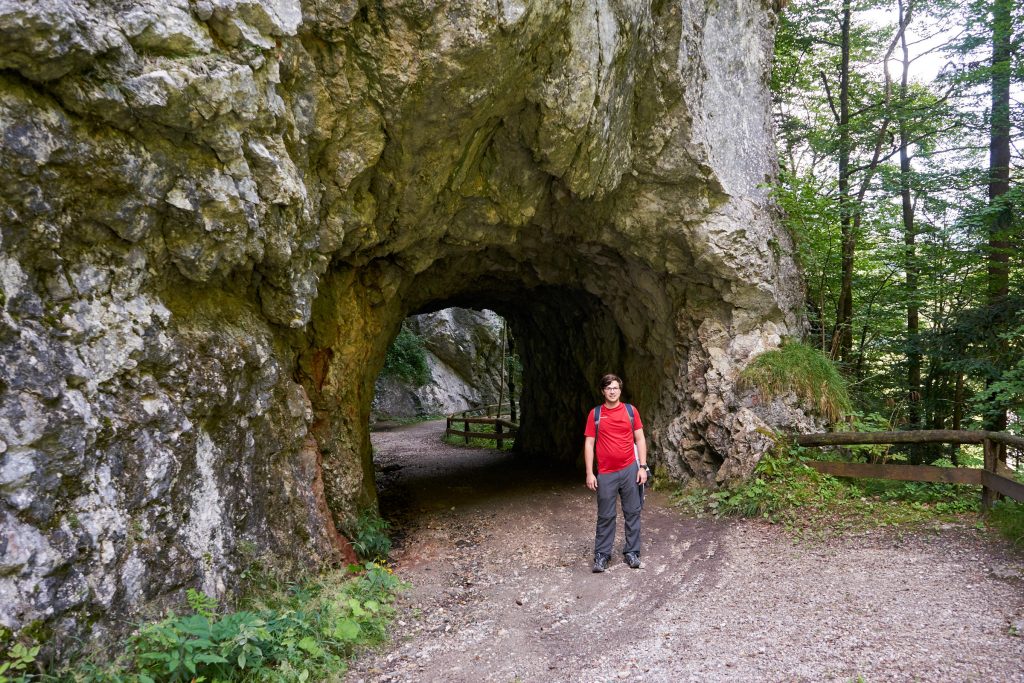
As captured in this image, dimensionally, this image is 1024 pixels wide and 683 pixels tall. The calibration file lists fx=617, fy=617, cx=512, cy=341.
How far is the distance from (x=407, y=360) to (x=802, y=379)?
62.5 ft

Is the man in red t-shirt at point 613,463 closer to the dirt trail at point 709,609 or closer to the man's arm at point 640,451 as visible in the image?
the man's arm at point 640,451

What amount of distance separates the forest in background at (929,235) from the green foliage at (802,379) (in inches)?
13.9

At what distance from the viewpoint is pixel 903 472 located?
6.75m

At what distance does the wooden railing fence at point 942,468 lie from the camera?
577cm

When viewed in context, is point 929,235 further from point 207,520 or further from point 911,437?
point 207,520

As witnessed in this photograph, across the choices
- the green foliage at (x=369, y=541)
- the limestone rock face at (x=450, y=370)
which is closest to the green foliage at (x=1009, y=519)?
the green foliage at (x=369, y=541)

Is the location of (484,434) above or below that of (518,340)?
below

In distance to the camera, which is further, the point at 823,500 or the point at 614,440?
the point at 823,500

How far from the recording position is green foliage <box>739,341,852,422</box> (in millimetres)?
8492

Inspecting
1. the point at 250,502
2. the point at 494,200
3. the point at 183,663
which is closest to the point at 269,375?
the point at 250,502

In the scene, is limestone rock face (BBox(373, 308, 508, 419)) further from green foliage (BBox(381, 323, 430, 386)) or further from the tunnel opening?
the tunnel opening

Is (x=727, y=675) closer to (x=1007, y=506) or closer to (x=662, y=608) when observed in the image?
(x=662, y=608)

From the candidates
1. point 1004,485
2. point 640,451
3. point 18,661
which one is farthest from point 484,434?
point 18,661

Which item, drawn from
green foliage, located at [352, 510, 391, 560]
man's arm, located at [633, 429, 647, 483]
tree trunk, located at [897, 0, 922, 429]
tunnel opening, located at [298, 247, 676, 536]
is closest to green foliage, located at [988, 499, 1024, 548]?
man's arm, located at [633, 429, 647, 483]
